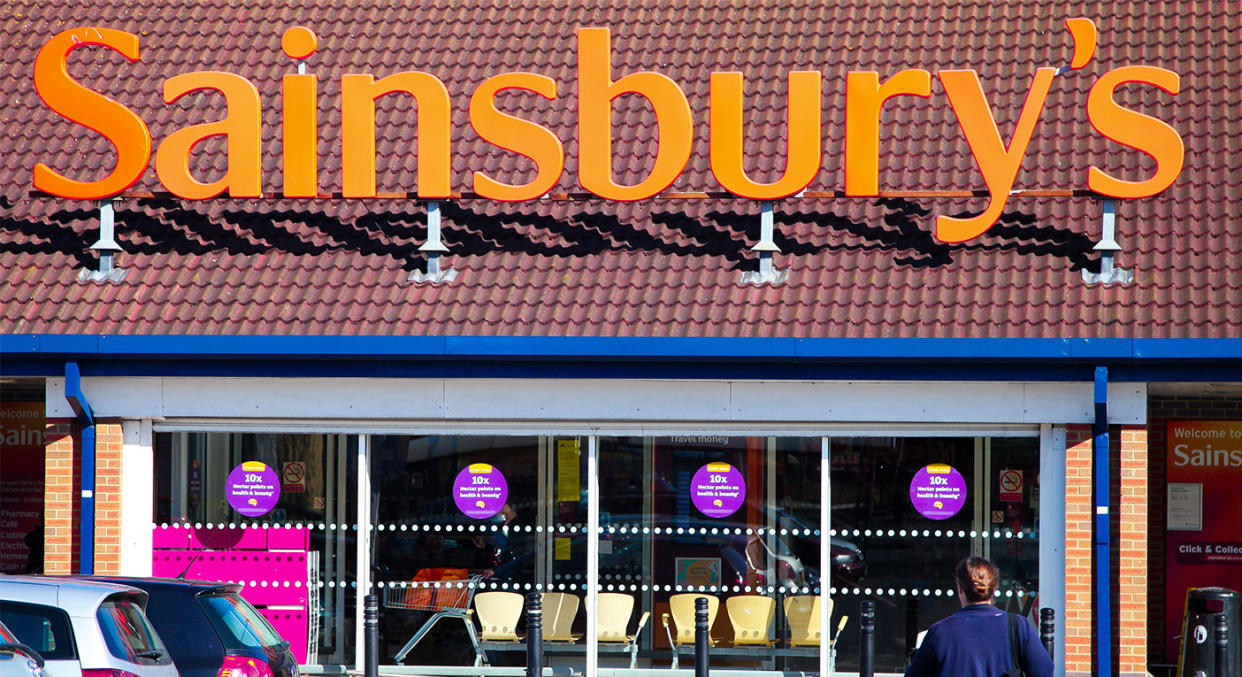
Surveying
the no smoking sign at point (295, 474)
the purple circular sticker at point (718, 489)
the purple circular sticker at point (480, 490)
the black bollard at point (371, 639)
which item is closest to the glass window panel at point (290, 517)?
the no smoking sign at point (295, 474)

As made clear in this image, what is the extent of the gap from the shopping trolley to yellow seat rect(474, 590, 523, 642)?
0.11m

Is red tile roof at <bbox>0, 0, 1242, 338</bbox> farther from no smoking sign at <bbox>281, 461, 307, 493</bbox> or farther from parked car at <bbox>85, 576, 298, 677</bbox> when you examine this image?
parked car at <bbox>85, 576, 298, 677</bbox>

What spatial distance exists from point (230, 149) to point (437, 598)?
477cm

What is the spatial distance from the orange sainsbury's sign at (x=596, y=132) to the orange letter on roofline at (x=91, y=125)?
1 centimetres

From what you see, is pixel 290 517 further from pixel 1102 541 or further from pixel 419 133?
pixel 1102 541

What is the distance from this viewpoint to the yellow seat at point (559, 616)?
13609mm

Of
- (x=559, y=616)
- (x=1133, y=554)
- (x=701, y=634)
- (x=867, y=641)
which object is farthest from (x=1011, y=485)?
(x=559, y=616)

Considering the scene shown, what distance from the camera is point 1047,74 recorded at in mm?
13609

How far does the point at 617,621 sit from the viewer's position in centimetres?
1359

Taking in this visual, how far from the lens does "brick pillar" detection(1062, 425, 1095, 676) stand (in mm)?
12719

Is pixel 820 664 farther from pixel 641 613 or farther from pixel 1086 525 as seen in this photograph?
pixel 1086 525

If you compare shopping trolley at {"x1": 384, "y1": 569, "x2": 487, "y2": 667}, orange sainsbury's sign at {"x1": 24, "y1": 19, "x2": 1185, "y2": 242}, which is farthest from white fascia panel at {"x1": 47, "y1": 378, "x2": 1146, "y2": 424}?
orange sainsbury's sign at {"x1": 24, "y1": 19, "x2": 1185, "y2": 242}

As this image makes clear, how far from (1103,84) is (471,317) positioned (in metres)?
6.27

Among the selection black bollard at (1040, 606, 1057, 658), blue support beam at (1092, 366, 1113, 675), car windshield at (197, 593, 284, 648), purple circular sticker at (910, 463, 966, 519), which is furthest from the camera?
purple circular sticker at (910, 463, 966, 519)
